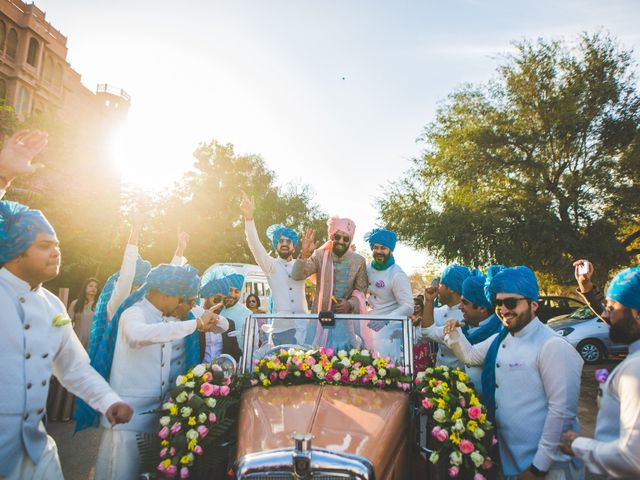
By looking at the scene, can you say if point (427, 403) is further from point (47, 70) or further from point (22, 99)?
point (47, 70)

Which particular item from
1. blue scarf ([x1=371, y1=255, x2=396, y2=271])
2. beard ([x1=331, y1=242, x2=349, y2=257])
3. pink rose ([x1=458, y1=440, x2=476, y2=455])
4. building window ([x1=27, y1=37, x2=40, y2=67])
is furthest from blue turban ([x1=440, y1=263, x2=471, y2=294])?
building window ([x1=27, y1=37, x2=40, y2=67])

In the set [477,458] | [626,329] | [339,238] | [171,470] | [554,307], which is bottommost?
[171,470]

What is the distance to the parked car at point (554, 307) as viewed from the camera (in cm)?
1543

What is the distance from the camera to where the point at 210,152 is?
33156mm

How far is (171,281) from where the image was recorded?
3.38m

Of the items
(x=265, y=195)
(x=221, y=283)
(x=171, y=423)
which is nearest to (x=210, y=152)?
(x=265, y=195)

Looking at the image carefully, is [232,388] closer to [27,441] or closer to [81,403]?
[81,403]

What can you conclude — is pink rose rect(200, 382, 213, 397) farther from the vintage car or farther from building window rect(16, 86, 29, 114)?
building window rect(16, 86, 29, 114)

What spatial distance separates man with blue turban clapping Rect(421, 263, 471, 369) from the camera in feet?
14.6

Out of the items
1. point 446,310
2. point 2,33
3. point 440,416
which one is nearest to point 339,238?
point 446,310

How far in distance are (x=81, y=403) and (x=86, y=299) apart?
4.66 m

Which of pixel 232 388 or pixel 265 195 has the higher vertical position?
pixel 265 195

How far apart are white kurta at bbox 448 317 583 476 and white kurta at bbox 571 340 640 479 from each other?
36 cm

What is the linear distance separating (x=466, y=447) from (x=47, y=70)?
1528 inches
